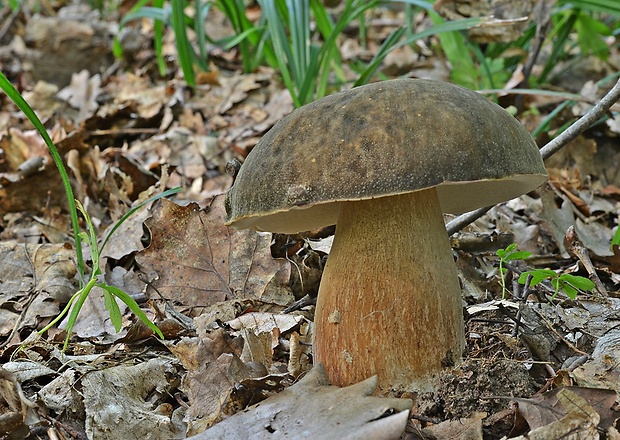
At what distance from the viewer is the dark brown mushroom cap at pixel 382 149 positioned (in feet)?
5.16

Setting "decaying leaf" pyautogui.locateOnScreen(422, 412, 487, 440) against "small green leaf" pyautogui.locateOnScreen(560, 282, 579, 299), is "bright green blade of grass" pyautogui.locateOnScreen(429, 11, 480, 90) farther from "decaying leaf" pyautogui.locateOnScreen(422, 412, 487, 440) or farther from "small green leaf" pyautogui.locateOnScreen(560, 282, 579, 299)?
"decaying leaf" pyautogui.locateOnScreen(422, 412, 487, 440)

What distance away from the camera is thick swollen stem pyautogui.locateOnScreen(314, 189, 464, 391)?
6.20ft

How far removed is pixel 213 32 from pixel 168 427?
6.58m

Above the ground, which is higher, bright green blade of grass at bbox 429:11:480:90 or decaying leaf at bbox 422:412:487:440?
bright green blade of grass at bbox 429:11:480:90

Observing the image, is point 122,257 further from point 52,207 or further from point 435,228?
point 435,228

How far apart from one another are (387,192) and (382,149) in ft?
0.41

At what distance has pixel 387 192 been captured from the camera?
1556 millimetres

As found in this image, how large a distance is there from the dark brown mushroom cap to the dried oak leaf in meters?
0.95

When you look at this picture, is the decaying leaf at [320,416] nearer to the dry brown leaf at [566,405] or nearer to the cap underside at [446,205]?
the dry brown leaf at [566,405]

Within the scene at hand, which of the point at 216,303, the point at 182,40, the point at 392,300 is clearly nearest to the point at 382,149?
the point at 392,300

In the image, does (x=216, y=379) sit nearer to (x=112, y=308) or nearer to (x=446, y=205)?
(x=112, y=308)

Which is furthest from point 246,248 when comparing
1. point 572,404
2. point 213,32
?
point 213,32

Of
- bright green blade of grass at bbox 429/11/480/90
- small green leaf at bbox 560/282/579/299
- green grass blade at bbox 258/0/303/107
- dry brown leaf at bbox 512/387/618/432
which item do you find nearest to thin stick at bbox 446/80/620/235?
small green leaf at bbox 560/282/579/299

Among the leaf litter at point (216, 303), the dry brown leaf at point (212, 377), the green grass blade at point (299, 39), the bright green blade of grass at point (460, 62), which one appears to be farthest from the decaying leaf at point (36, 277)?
the bright green blade of grass at point (460, 62)
